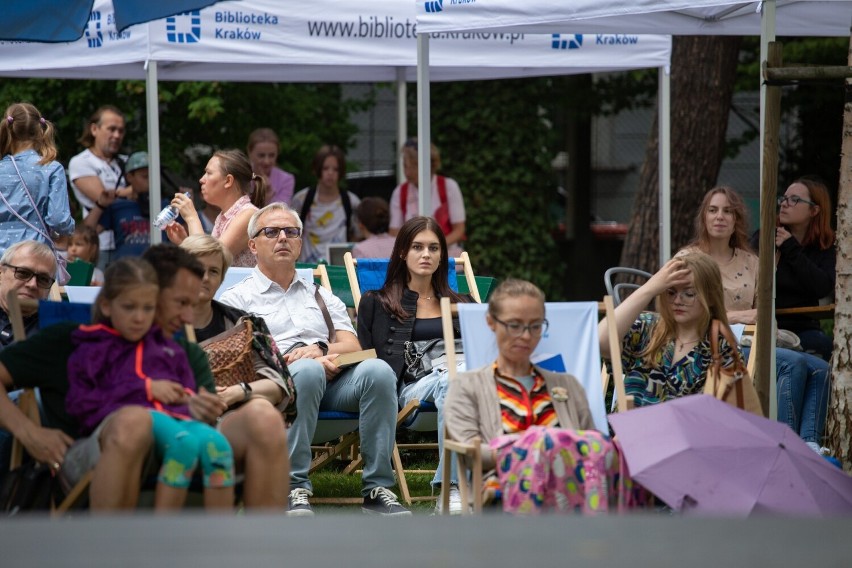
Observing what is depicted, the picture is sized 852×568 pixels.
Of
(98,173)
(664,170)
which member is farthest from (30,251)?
(664,170)

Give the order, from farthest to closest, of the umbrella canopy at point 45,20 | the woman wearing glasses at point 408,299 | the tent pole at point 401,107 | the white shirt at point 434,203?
the tent pole at point 401,107, the white shirt at point 434,203, the woman wearing glasses at point 408,299, the umbrella canopy at point 45,20

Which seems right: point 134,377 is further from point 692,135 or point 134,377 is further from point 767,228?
point 692,135

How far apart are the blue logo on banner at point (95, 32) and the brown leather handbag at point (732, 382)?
17.6ft

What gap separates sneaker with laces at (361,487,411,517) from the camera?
5734 mm

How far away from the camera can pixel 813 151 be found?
1516 cm

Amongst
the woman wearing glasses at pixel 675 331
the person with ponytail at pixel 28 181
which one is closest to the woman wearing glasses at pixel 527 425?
the woman wearing glasses at pixel 675 331

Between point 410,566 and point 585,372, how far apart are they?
258 centimetres

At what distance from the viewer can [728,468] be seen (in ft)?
14.3

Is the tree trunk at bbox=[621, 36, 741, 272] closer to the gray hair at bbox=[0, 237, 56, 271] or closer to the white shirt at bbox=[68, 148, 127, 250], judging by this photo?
the white shirt at bbox=[68, 148, 127, 250]

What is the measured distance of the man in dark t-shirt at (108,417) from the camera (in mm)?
4156

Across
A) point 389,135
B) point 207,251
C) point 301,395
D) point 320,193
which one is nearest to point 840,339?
point 301,395

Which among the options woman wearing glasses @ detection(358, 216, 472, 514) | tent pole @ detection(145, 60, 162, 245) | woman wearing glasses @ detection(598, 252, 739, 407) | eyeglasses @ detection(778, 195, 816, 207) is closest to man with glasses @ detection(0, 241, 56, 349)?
woman wearing glasses @ detection(358, 216, 472, 514)

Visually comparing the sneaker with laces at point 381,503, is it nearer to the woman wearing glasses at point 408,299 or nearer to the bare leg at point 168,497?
the woman wearing glasses at point 408,299

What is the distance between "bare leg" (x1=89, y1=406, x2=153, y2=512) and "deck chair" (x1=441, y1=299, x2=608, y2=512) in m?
1.40
